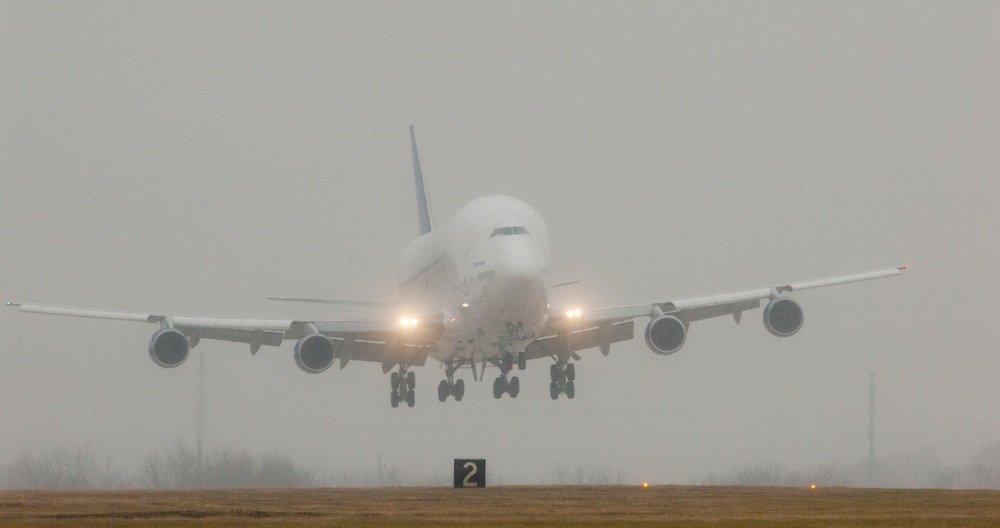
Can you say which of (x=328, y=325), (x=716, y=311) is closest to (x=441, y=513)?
(x=328, y=325)

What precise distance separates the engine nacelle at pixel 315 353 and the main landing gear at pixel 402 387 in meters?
8.17

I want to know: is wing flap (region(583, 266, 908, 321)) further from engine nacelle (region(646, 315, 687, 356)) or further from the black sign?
the black sign

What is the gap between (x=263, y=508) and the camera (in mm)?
33250

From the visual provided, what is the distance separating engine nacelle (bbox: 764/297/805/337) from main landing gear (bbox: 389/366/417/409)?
1658 cm

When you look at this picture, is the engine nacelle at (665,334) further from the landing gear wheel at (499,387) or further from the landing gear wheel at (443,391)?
the landing gear wheel at (443,391)

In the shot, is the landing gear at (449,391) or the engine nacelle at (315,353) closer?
the engine nacelle at (315,353)

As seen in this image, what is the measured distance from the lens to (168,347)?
175ft

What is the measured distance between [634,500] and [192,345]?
82.9 feet

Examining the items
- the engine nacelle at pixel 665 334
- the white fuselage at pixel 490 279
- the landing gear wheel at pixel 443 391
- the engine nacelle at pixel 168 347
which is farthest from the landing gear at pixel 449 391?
the engine nacelle at pixel 168 347

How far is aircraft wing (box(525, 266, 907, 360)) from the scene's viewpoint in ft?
179

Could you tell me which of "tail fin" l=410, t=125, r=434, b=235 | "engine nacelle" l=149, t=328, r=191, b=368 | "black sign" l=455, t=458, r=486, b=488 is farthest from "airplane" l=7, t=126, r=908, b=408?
"tail fin" l=410, t=125, r=434, b=235

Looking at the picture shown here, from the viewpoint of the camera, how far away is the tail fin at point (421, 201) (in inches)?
3100

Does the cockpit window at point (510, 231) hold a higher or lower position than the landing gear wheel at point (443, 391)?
higher

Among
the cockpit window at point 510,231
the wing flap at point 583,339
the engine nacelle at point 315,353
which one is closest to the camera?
the cockpit window at point 510,231
